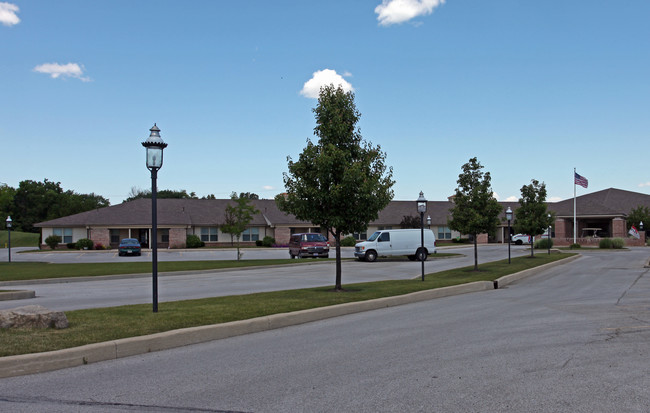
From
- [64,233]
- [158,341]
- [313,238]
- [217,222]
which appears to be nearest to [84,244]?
[64,233]

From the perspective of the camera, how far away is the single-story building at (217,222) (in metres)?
50.6

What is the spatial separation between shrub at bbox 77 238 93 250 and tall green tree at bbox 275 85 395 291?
3926 cm

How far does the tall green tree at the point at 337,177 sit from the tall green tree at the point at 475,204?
29.8 feet

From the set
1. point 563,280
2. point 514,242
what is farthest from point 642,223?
point 563,280

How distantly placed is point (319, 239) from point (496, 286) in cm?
1845

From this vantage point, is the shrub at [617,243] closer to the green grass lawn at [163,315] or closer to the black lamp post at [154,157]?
the green grass lawn at [163,315]

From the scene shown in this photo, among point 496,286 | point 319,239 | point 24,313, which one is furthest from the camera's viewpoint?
point 319,239

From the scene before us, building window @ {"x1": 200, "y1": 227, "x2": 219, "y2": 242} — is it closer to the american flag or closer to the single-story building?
the single-story building

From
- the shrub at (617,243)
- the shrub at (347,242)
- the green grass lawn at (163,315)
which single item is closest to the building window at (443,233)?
the shrub at (347,242)

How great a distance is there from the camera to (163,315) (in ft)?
30.9

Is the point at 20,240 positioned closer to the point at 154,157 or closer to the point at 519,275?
the point at 519,275

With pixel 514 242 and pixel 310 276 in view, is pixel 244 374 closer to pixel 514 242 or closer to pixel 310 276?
pixel 310 276

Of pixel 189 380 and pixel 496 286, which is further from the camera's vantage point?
pixel 496 286

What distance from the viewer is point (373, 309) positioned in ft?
39.3
